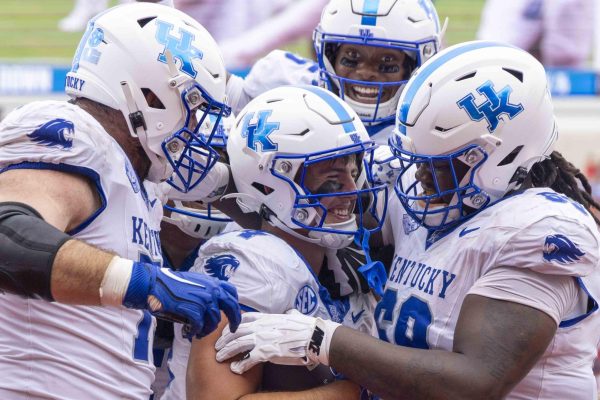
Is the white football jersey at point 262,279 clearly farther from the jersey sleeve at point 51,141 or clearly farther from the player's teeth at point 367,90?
the player's teeth at point 367,90

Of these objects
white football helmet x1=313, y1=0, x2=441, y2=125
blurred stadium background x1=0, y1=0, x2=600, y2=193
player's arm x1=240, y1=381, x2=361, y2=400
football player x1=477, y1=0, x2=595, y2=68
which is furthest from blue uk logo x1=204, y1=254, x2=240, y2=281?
blurred stadium background x1=0, y1=0, x2=600, y2=193

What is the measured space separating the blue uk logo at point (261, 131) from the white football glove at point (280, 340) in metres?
0.60

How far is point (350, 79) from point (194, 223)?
0.98 m

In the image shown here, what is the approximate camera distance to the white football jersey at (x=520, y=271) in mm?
2941

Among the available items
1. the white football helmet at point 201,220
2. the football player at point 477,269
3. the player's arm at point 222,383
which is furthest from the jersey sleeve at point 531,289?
the white football helmet at point 201,220

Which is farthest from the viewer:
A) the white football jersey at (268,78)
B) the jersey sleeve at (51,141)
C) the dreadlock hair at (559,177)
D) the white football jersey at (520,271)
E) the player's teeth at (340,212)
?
the white football jersey at (268,78)

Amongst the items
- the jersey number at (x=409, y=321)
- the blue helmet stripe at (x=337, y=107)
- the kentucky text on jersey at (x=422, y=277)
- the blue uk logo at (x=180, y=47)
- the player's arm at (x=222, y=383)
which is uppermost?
the blue uk logo at (x=180, y=47)

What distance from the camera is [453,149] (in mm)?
3188

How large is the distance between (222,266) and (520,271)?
89 centimetres

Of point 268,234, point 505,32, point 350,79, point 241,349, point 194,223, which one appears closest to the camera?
point 241,349

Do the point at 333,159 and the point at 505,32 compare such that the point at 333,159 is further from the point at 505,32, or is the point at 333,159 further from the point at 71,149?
the point at 505,32

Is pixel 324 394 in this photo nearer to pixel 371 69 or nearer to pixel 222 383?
Answer: pixel 222 383

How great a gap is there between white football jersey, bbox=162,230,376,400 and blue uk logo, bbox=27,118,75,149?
0.65 meters

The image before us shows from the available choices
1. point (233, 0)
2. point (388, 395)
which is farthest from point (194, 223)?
point (233, 0)
